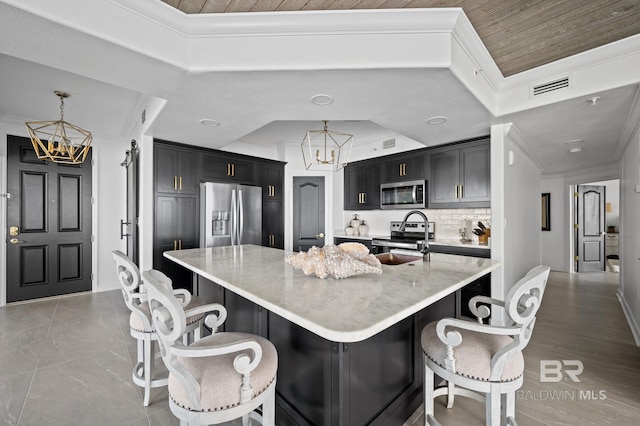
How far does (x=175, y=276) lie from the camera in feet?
12.7

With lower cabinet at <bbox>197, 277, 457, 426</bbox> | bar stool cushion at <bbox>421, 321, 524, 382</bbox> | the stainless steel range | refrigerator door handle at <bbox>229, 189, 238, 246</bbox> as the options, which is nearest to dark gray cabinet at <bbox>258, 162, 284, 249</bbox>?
refrigerator door handle at <bbox>229, 189, 238, 246</bbox>

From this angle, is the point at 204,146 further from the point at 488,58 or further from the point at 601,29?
the point at 601,29

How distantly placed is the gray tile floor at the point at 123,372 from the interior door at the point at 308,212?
2.96m

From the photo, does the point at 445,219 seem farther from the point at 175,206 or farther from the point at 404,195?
the point at 175,206

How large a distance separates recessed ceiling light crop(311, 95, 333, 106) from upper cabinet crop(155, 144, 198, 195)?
246cm

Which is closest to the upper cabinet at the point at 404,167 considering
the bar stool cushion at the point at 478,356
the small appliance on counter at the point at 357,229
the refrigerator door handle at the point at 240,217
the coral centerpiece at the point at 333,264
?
the small appliance on counter at the point at 357,229

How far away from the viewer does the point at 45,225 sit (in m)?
4.32

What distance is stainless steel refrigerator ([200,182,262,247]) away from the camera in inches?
160

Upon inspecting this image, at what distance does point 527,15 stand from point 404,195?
2918mm

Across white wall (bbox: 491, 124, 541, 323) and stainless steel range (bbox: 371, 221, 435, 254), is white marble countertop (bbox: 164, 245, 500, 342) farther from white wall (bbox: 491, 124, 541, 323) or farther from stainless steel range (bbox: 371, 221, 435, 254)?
stainless steel range (bbox: 371, 221, 435, 254)

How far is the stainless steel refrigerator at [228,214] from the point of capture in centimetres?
405

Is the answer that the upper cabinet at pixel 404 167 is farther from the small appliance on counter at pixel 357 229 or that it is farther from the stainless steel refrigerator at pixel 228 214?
the stainless steel refrigerator at pixel 228 214

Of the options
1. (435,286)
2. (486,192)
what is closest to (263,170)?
(486,192)

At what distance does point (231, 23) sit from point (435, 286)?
205cm
